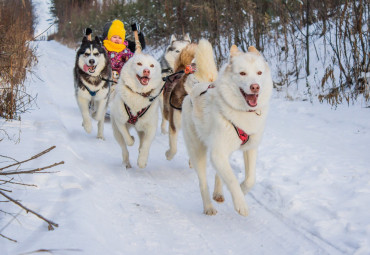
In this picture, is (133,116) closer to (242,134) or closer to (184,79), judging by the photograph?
(184,79)

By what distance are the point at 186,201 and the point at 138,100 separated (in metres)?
1.49

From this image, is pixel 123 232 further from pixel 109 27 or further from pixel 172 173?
pixel 109 27

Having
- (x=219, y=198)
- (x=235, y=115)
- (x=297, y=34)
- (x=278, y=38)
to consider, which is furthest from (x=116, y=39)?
(x=235, y=115)

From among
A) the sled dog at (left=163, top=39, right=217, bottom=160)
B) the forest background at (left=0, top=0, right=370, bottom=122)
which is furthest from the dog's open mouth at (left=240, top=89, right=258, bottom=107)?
the forest background at (left=0, top=0, right=370, bottom=122)

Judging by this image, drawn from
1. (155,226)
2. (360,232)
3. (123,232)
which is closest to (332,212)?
(360,232)

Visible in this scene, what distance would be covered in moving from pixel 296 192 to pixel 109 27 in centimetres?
557

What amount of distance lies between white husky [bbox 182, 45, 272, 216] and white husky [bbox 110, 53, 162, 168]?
145 cm

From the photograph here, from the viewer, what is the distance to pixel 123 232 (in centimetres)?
281

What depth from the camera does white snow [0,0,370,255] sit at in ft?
8.51

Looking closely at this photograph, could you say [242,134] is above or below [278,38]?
below

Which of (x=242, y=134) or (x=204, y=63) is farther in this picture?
(x=204, y=63)

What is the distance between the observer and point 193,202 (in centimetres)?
369

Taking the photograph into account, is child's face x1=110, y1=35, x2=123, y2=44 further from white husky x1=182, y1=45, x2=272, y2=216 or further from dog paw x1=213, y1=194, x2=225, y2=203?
dog paw x1=213, y1=194, x2=225, y2=203

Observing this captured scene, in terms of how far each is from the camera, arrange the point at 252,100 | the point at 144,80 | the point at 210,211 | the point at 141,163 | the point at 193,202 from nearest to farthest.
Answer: the point at 252,100, the point at 210,211, the point at 193,202, the point at 141,163, the point at 144,80
